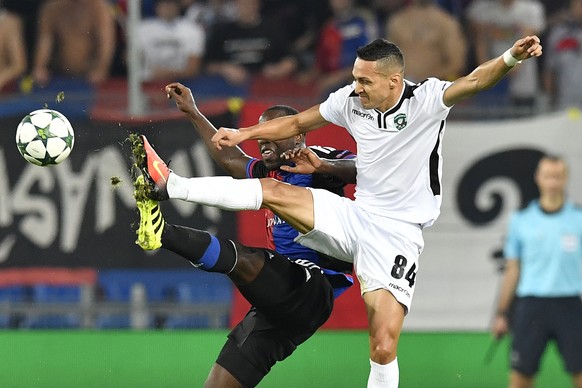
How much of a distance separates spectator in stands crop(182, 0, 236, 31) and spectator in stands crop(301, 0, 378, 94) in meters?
1.13

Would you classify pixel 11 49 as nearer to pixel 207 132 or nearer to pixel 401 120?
pixel 207 132

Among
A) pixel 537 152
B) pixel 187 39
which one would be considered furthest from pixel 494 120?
pixel 187 39

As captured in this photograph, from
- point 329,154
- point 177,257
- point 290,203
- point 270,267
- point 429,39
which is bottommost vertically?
point 177,257

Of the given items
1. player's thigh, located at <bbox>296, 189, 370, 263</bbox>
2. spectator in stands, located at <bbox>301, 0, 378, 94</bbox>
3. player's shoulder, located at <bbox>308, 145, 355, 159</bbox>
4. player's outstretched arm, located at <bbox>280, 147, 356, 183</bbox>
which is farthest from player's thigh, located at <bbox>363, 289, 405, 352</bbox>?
spectator in stands, located at <bbox>301, 0, 378, 94</bbox>

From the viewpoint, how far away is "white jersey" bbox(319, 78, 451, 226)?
7133 millimetres

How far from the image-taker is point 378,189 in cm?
727

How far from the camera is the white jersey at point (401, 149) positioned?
7.13 metres

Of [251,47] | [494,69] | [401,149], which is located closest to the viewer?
[494,69]

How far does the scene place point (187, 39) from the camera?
515 inches

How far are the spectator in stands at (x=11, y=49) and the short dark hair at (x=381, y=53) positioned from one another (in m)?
6.48

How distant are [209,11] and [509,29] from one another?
3371 millimetres

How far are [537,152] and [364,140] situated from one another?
14.5 ft

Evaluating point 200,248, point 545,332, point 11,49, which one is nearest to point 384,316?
point 200,248

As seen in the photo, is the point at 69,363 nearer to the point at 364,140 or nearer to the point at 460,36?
the point at 364,140
